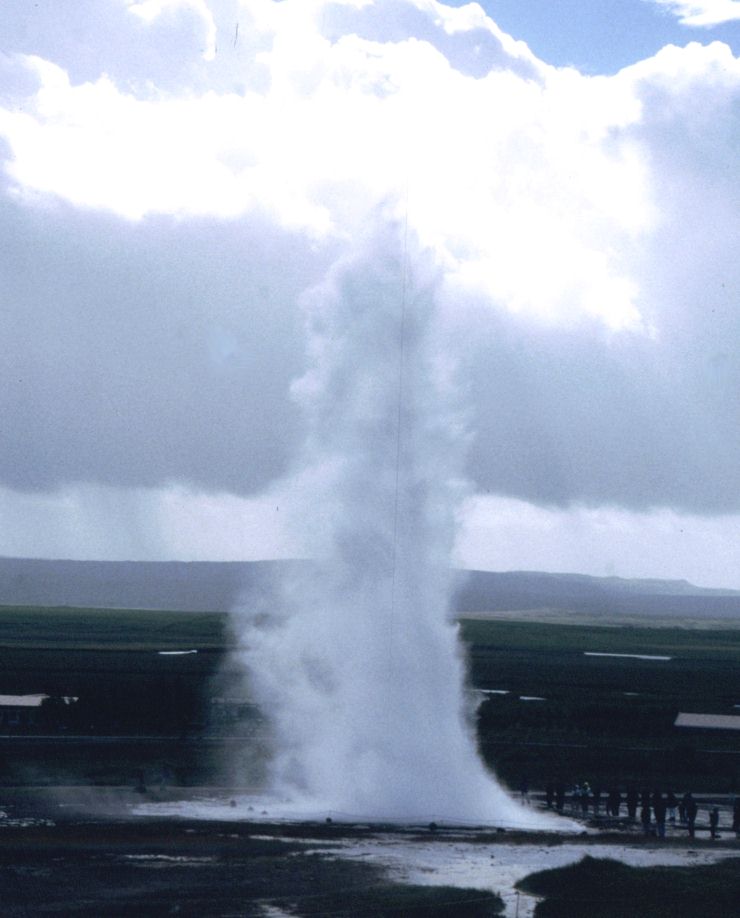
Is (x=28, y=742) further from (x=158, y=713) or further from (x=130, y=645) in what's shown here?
(x=130, y=645)

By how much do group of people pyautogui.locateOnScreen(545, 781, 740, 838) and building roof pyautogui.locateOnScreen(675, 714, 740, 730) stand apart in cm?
2427

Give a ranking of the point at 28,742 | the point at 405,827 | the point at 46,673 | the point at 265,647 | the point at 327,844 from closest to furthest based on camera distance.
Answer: the point at 327,844 → the point at 405,827 → the point at 265,647 → the point at 28,742 → the point at 46,673

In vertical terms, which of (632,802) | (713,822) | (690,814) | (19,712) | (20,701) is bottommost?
(713,822)

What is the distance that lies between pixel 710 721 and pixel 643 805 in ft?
114

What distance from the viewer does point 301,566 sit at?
51.7m

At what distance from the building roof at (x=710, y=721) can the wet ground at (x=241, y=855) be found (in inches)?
1237

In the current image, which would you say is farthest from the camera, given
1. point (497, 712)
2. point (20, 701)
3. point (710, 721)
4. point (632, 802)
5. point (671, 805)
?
point (710, 721)

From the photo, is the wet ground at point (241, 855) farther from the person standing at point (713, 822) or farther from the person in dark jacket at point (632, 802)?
the person in dark jacket at point (632, 802)

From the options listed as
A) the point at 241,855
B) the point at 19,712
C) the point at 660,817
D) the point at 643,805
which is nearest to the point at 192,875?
the point at 241,855

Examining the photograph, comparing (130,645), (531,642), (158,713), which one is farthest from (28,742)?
(531,642)

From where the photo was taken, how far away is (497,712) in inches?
3115

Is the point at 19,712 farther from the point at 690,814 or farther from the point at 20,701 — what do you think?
the point at 690,814

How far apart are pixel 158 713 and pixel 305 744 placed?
25269 millimetres

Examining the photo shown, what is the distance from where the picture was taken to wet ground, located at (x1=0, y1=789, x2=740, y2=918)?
1372 inches
